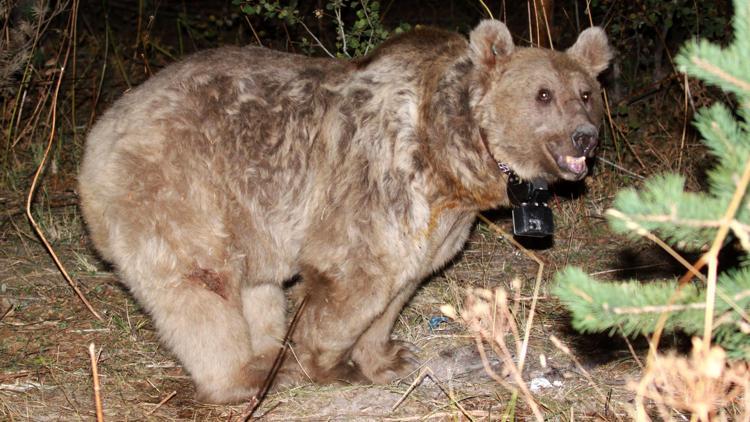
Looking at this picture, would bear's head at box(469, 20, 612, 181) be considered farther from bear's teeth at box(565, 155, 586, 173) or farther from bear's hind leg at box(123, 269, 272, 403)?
bear's hind leg at box(123, 269, 272, 403)

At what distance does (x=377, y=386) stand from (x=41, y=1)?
14.7 feet

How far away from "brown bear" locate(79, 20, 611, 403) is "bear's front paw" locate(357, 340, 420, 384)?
13.8 inches

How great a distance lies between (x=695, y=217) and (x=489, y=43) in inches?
86.7

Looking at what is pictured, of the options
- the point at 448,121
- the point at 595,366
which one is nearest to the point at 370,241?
the point at 448,121

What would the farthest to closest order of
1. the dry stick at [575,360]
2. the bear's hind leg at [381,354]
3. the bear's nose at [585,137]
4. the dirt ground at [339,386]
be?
the bear's hind leg at [381,354] → the dirt ground at [339,386] → the bear's nose at [585,137] → the dry stick at [575,360]

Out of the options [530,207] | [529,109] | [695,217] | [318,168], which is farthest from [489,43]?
[695,217]

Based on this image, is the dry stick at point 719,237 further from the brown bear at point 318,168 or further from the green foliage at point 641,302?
the brown bear at point 318,168

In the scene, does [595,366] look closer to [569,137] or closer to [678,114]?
[569,137]

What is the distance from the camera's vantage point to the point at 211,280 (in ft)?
16.0

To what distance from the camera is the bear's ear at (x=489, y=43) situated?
4.82 meters

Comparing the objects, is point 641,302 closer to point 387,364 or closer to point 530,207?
point 530,207

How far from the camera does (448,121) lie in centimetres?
487

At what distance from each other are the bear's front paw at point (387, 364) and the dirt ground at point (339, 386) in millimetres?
91

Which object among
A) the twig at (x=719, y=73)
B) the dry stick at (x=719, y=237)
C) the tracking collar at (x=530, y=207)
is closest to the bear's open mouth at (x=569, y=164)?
the tracking collar at (x=530, y=207)
